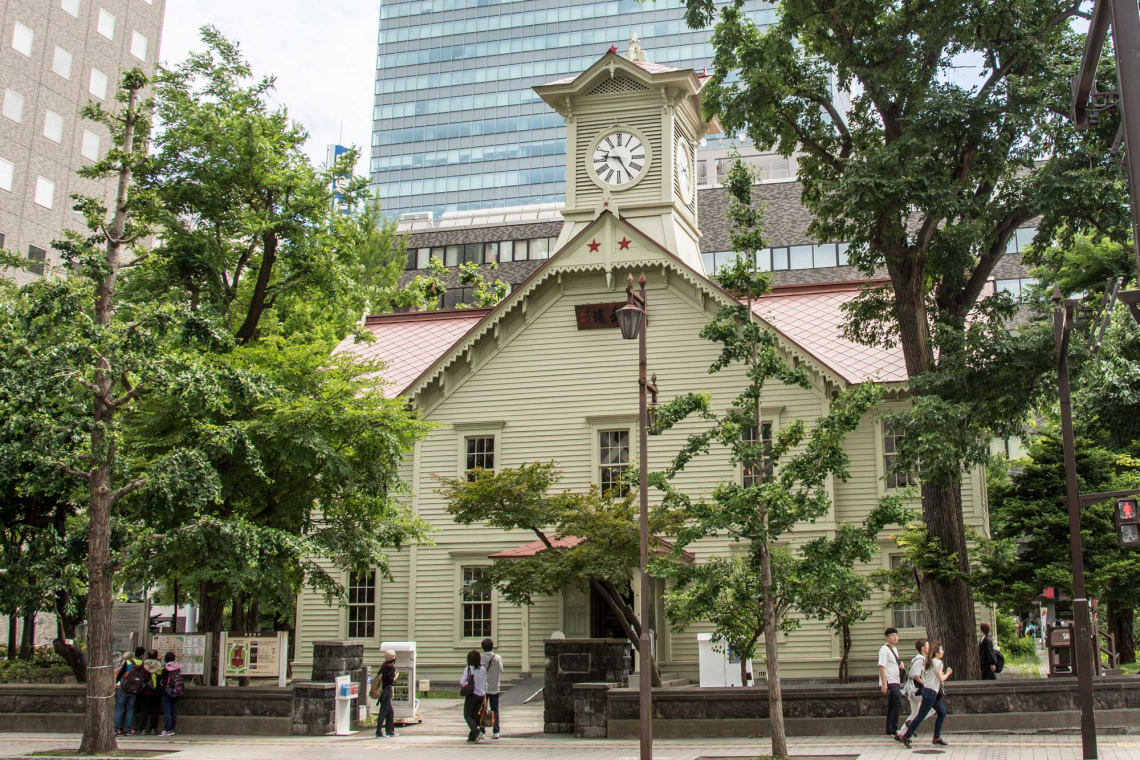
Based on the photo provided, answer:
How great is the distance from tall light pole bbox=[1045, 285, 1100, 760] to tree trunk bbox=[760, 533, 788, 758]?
3952 millimetres

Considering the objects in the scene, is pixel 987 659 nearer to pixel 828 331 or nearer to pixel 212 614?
pixel 828 331

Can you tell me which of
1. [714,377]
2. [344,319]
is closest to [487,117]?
[344,319]

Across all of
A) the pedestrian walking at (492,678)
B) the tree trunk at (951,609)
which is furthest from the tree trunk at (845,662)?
the pedestrian walking at (492,678)

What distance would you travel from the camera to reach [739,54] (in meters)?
21.9

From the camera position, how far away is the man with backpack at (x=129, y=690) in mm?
19547

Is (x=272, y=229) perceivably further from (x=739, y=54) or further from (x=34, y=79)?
(x=34, y=79)

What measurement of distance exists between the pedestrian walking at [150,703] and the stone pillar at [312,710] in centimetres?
265

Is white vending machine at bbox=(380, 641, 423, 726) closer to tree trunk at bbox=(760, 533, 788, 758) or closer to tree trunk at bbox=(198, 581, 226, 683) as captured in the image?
tree trunk at bbox=(198, 581, 226, 683)

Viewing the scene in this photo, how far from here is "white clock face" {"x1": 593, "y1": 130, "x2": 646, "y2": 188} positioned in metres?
32.0

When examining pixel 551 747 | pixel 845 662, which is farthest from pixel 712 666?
pixel 551 747

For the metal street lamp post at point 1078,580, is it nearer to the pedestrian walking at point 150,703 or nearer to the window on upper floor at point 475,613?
the pedestrian walking at point 150,703

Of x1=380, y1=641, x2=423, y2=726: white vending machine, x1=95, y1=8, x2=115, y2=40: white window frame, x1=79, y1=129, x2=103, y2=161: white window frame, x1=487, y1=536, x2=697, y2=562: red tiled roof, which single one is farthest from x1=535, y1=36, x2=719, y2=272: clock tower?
x1=95, y1=8, x2=115, y2=40: white window frame

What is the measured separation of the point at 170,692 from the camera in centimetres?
1961

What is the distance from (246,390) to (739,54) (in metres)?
12.0
